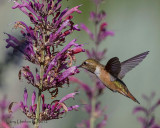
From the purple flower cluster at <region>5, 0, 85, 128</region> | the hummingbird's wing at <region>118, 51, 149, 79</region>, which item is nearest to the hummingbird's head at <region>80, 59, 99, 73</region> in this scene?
the hummingbird's wing at <region>118, 51, 149, 79</region>

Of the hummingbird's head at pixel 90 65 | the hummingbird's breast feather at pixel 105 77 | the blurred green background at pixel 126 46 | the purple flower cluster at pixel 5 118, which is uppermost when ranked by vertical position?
the blurred green background at pixel 126 46

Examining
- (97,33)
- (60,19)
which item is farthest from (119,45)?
(60,19)

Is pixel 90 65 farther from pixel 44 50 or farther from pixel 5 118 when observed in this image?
pixel 5 118

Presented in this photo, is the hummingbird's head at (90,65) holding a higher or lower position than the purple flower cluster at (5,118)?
higher

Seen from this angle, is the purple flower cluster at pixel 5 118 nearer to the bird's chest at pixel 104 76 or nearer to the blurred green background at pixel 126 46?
the bird's chest at pixel 104 76

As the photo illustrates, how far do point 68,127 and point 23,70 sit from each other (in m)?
5.74

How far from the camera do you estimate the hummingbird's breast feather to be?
428 cm

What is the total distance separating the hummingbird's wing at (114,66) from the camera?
4014mm

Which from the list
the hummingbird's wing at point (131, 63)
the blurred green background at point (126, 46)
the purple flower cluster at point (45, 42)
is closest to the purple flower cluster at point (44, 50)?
the purple flower cluster at point (45, 42)

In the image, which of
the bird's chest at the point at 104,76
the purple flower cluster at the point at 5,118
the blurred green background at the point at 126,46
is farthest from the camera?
the blurred green background at the point at 126,46

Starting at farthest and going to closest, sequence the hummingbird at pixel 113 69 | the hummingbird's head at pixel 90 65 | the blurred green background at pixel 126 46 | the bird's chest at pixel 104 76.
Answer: the blurred green background at pixel 126 46
the bird's chest at pixel 104 76
the hummingbird at pixel 113 69
the hummingbird's head at pixel 90 65

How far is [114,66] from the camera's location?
414 centimetres

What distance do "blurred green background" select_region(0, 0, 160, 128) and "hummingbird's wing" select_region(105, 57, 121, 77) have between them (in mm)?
4064

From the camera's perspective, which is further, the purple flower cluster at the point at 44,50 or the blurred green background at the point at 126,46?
the blurred green background at the point at 126,46
